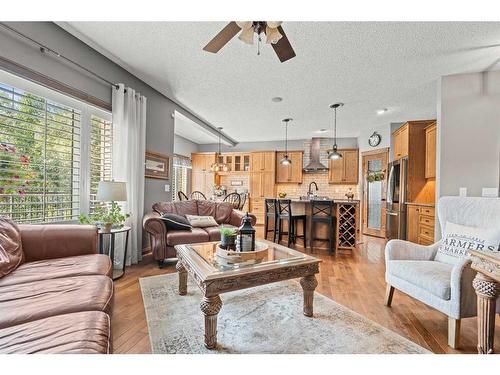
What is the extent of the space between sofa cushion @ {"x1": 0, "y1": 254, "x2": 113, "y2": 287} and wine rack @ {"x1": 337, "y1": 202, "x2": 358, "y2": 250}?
378cm

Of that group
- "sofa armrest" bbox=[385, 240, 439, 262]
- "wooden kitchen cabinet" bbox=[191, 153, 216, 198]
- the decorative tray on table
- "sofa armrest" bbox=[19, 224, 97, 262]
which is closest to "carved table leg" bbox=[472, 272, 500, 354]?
"sofa armrest" bbox=[385, 240, 439, 262]

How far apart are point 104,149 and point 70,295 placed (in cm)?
234

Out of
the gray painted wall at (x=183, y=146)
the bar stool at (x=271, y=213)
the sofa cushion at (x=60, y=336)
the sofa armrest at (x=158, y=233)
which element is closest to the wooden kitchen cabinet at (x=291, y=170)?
the bar stool at (x=271, y=213)

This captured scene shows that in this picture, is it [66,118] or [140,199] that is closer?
[66,118]

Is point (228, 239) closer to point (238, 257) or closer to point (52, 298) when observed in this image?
point (238, 257)

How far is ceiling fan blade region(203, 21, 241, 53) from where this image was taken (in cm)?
177

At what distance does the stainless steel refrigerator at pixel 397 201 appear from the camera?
4.50 metres

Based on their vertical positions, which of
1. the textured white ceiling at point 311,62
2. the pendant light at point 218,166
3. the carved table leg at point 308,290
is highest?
the textured white ceiling at point 311,62

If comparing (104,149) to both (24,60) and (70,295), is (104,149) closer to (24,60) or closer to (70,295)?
(24,60)

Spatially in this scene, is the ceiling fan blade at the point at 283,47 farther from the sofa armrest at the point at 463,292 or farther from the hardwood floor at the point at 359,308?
the hardwood floor at the point at 359,308

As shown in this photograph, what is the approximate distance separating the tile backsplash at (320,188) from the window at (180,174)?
10.00 ft

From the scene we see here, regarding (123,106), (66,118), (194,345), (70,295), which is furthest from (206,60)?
(194,345)
